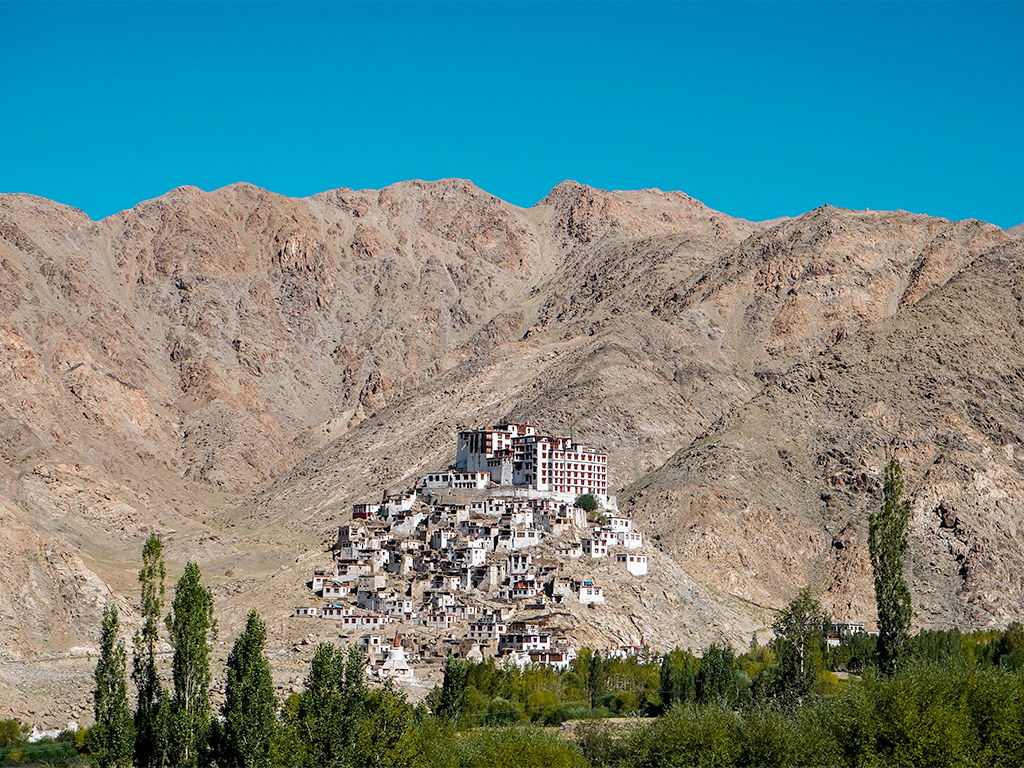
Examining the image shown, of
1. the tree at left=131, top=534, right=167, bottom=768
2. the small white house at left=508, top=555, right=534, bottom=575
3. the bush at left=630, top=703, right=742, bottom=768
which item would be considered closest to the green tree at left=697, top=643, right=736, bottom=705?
the small white house at left=508, top=555, right=534, bottom=575

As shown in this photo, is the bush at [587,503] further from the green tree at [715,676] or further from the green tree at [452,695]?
the green tree at [452,695]

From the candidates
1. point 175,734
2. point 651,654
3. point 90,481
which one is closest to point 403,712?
point 175,734

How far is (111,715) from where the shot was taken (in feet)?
217

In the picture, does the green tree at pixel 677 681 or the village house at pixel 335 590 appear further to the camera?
the village house at pixel 335 590

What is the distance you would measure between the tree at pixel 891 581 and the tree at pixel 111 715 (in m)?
37.1

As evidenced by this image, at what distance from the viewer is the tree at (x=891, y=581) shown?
8481 centimetres

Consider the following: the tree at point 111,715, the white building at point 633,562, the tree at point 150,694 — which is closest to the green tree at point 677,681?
the white building at point 633,562

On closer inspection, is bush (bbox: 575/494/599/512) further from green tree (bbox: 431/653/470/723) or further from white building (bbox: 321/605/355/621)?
green tree (bbox: 431/653/470/723)

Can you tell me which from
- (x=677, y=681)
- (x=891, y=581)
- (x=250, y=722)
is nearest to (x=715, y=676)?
(x=677, y=681)

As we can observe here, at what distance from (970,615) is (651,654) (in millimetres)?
35072

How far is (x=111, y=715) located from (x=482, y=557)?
55.2 meters

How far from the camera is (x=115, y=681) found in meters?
68.2

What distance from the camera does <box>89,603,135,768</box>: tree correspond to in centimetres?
6425

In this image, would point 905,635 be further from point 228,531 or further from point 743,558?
point 228,531
